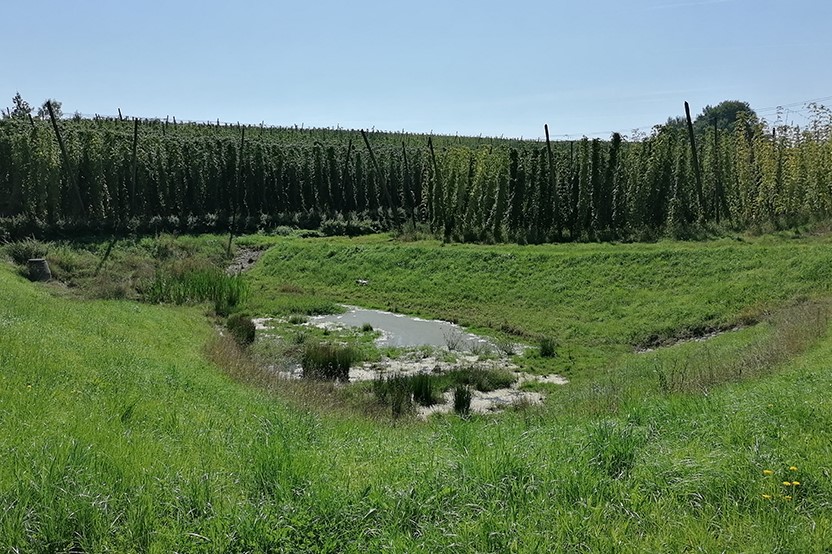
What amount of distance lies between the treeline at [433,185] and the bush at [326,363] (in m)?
17.4

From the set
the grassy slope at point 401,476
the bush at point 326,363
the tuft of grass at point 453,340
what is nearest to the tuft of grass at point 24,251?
the bush at point 326,363

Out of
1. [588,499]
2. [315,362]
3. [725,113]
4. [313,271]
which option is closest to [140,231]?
[313,271]

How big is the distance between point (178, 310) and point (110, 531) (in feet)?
61.8

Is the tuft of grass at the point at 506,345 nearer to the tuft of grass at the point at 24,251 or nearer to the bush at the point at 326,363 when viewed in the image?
the bush at the point at 326,363

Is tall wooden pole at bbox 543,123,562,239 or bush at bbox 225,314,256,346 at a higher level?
tall wooden pole at bbox 543,123,562,239

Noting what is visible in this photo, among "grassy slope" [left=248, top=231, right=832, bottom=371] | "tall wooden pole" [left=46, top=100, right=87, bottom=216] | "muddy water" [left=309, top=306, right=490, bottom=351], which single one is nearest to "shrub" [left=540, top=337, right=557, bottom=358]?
"grassy slope" [left=248, top=231, right=832, bottom=371]

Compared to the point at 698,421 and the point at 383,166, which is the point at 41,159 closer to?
the point at 383,166

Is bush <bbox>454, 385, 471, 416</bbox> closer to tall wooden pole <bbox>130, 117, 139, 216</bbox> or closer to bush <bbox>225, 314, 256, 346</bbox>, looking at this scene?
bush <bbox>225, 314, 256, 346</bbox>

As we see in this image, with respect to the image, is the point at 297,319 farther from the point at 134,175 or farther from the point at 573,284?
the point at 134,175

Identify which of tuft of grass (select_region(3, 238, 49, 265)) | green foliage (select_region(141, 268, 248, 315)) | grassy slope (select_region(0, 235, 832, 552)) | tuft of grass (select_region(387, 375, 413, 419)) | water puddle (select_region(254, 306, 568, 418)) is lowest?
water puddle (select_region(254, 306, 568, 418))

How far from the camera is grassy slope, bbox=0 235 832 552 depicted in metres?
4.73

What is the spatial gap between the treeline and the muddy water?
10.4m

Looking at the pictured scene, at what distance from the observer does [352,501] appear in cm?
529

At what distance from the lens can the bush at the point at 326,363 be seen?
1733cm
